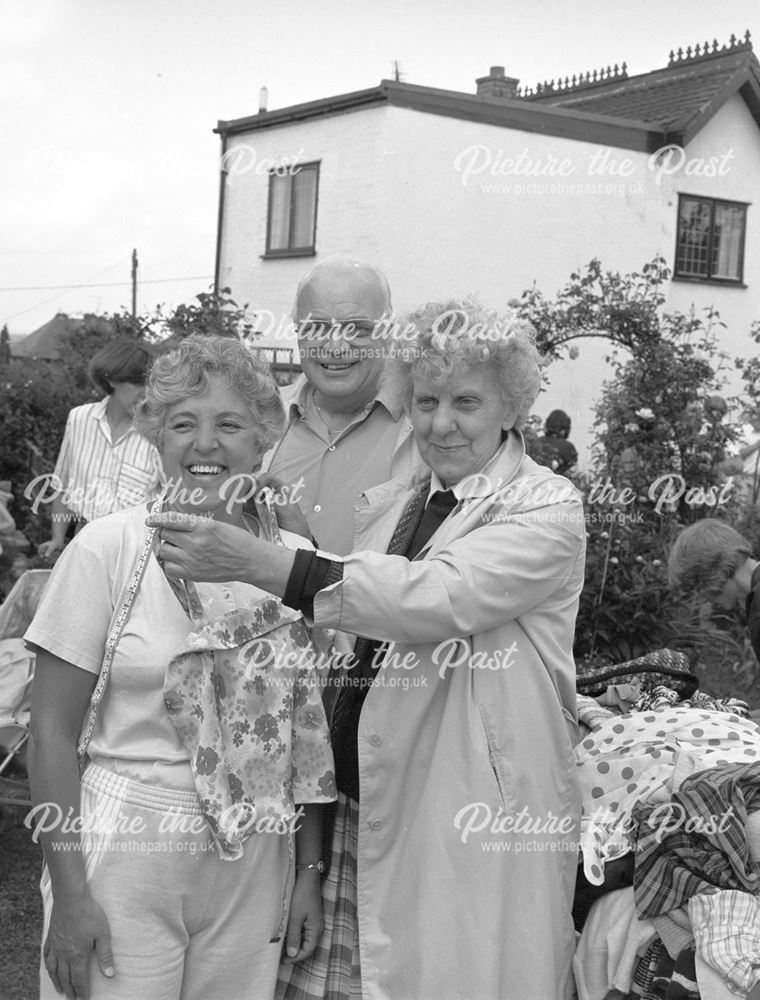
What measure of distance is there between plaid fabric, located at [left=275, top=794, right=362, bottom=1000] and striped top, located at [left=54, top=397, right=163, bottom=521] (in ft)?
A: 9.62

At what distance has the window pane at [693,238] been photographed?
1834 centimetres

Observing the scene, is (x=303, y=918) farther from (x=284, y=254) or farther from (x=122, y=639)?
(x=284, y=254)

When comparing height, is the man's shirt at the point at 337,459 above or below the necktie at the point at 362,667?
above

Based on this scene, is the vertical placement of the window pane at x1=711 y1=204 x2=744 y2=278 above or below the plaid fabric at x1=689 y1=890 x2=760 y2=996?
above

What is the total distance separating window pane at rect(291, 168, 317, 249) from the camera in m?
16.9

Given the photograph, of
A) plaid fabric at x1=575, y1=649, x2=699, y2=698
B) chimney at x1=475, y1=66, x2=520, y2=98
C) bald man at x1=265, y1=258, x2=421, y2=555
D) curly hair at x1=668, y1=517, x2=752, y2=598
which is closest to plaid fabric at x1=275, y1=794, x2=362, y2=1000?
bald man at x1=265, y1=258, x2=421, y2=555

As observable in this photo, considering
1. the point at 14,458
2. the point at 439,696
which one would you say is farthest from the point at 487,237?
the point at 439,696

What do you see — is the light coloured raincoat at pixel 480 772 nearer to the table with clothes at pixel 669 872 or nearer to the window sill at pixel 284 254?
the table with clothes at pixel 669 872

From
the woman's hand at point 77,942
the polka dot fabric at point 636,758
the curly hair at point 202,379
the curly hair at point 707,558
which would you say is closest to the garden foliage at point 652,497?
the curly hair at point 707,558

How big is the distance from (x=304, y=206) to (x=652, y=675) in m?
14.7

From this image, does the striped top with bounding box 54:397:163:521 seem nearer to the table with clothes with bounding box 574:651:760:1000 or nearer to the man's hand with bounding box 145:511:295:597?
the table with clothes with bounding box 574:651:760:1000

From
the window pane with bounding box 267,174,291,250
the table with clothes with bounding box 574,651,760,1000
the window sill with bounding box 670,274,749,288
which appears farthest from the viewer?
the window sill with bounding box 670,274,749,288

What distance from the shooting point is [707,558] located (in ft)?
14.3

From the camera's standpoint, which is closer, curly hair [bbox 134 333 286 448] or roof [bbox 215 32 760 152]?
curly hair [bbox 134 333 286 448]
